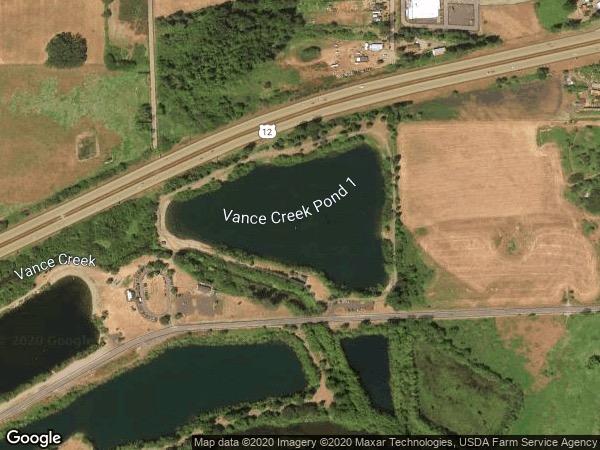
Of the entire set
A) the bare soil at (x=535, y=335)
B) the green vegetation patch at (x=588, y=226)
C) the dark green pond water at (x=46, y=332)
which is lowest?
the bare soil at (x=535, y=335)

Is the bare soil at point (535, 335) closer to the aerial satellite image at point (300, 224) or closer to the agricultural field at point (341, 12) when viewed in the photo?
the aerial satellite image at point (300, 224)

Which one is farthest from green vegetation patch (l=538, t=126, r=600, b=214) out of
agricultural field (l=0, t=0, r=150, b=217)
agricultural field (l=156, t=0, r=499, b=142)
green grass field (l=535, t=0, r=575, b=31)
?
agricultural field (l=0, t=0, r=150, b=217)

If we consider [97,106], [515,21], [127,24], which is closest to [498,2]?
[515,21]

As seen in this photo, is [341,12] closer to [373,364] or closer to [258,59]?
[258,59]

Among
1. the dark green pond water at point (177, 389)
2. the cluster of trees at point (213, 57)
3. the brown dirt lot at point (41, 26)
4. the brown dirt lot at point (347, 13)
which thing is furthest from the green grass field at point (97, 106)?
the dark green pond water at point (177, 389)

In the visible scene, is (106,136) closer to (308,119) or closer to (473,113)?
(308,119)

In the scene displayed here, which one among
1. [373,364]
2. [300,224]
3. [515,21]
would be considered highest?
[515,21]
